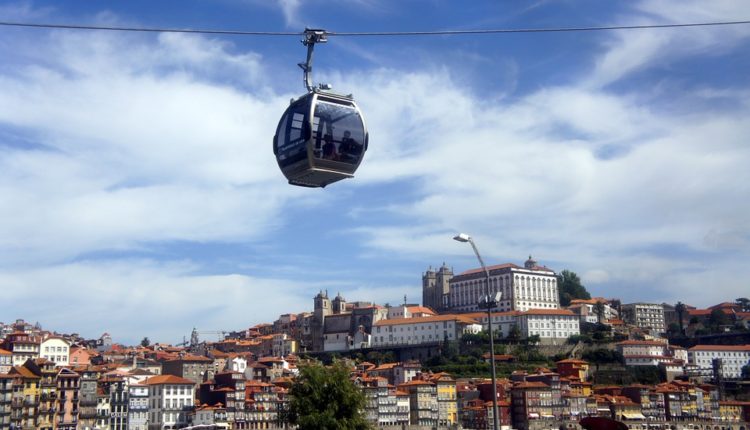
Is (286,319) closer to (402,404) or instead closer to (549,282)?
(549,282)

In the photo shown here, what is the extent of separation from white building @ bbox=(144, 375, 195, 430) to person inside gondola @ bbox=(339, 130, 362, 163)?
68044 millimetres

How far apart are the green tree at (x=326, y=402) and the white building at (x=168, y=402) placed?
113 feet

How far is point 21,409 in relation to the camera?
73125mm

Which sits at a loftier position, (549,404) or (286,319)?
(286,319)

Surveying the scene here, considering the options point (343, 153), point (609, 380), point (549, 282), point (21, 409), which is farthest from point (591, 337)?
point (343, 153)

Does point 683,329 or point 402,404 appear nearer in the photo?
point 402,404

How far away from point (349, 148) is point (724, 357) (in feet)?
380

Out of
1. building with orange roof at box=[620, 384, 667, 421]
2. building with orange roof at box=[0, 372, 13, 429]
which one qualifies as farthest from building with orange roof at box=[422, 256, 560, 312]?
building with orange roof at box=[0, 372, 13, 429]

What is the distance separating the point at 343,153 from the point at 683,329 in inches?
5321

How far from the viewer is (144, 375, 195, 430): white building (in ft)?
276

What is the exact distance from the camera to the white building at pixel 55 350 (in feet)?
307

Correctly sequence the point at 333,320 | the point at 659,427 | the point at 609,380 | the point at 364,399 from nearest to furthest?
the point at 364,399 → the point at 659,427 → the point at 609,380 → the point at 333,320

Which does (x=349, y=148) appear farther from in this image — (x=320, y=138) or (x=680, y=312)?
(x=680, y=312)

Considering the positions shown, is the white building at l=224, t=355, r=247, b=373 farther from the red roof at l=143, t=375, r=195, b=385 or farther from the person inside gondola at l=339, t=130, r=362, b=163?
the person inside gondola at l=339, t=130, r=362, b=163
